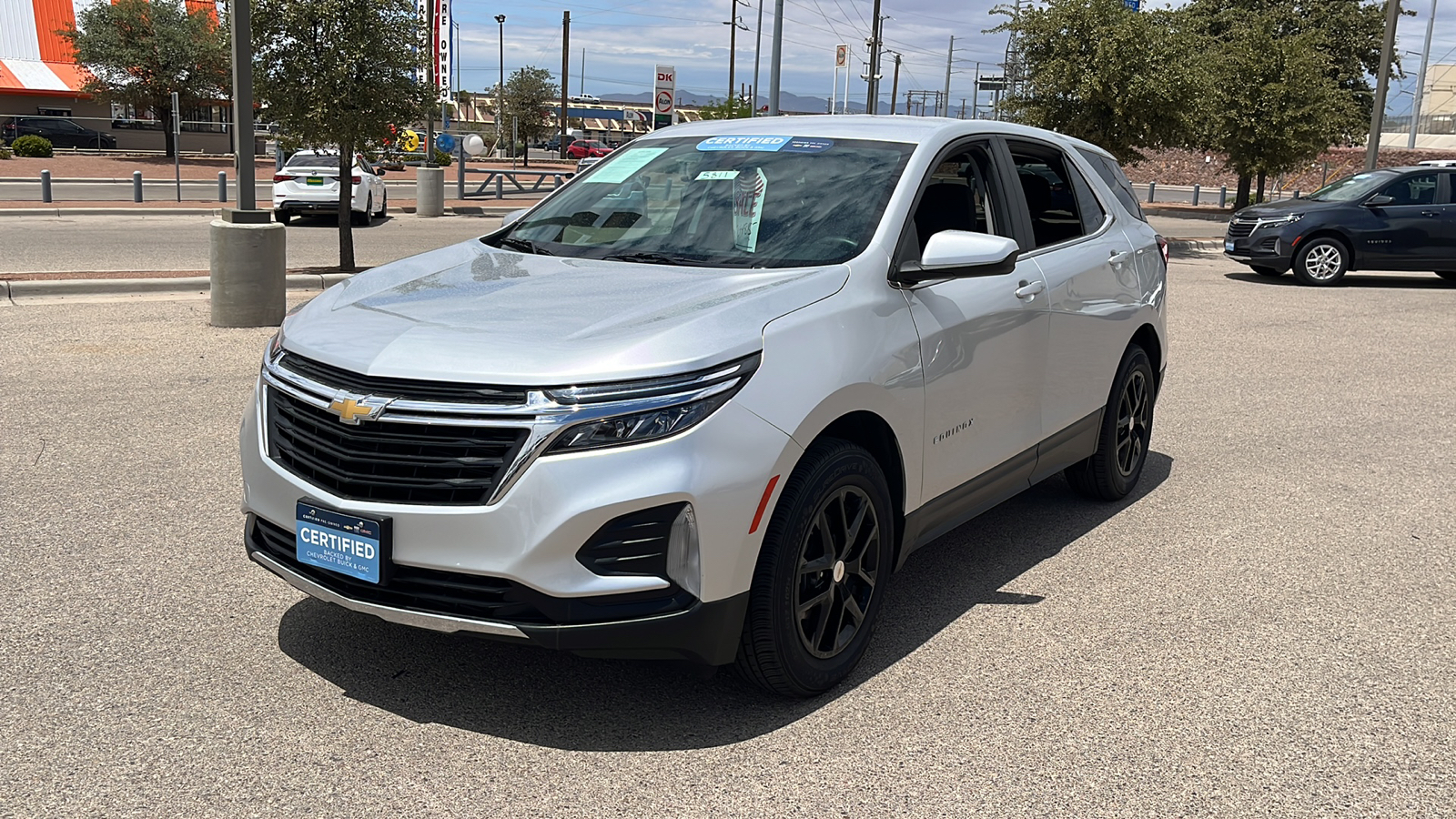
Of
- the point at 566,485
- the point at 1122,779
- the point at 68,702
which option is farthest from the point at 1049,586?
the point at 68,702

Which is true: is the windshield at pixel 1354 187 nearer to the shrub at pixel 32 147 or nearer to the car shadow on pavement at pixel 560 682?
the car shadow on pavement at pixel 560 682

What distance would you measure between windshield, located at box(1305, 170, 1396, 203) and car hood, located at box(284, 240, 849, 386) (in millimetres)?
16833

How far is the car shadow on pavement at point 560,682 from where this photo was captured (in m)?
3.78

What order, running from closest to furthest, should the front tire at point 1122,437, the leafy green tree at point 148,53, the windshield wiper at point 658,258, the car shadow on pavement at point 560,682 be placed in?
the car shadow on pavement at point 560,682
the windshield wiper at point 658,258
the front tire at point 1122,437
the leafy green tree at point 148,53

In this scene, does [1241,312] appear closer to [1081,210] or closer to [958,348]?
[1081,210]

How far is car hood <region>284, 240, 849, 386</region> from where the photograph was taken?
3.40 metres

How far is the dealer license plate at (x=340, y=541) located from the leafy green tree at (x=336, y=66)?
1281cm

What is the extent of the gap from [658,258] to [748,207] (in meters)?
0.41

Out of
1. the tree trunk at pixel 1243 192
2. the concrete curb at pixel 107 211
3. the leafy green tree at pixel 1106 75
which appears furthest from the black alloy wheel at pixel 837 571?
the tree trunk at pixel 1243 192

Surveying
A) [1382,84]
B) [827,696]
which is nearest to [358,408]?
[827,696]

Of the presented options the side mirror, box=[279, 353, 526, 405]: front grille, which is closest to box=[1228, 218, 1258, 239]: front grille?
the side mirror

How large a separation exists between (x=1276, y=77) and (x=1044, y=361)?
32188 millimetres

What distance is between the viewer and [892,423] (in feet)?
13.5

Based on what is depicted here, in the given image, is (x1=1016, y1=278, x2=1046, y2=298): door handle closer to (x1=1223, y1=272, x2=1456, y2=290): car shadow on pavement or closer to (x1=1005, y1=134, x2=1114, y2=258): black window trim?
(x1=1005, y1=134, x2=1114, y2=258): black window trim
